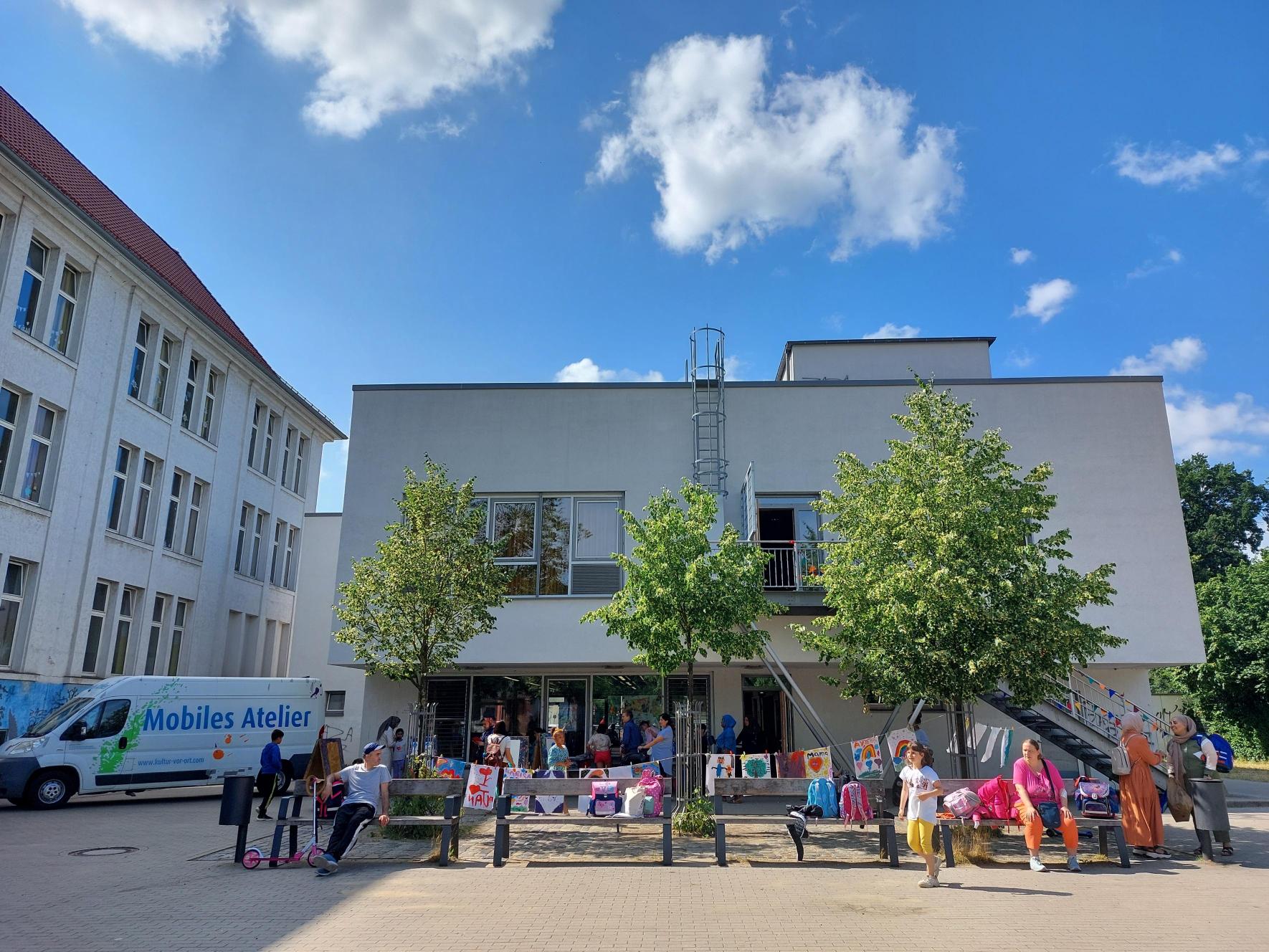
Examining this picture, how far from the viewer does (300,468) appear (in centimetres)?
3522

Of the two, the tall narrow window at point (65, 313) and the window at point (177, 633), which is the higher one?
the tall narrow window at point (65, 313)

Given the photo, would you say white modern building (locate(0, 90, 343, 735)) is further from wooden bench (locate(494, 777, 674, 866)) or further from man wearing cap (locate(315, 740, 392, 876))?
wooden bench (locate(494, 777, 674, 866))

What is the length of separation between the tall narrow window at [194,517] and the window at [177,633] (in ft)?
4.91

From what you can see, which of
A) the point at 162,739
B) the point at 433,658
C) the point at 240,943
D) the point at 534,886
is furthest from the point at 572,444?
the point at 240,943

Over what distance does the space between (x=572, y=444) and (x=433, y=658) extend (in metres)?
6.94

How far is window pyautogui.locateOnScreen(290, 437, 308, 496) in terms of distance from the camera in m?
34.6

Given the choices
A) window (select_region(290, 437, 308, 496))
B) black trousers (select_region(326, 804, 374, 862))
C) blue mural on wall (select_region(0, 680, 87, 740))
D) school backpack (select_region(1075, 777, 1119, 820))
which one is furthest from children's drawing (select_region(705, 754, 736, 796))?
window (select_region(290, 437, 308, 496))

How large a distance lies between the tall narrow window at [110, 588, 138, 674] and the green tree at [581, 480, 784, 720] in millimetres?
16092

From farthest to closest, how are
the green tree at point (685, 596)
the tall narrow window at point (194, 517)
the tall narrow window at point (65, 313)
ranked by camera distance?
the tall narrow window at point (194, 517), the tall narrow window at point (65, 313), the green tree at point (685, 596)

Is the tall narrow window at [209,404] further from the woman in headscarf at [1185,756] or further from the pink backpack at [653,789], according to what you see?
the woman in headscarf at [1185,756]

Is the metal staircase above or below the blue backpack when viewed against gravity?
above

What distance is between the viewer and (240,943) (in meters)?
6.98

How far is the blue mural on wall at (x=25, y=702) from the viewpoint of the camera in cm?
1931

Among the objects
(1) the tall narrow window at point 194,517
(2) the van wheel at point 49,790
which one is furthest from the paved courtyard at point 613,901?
(1) the tall narrow window at point 194,517
